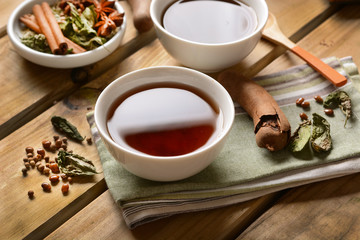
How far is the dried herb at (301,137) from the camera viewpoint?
1.36 m

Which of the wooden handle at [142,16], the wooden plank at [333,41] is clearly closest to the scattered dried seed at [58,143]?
the wooden handle at [142,16]

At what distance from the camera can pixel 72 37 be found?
1687mm

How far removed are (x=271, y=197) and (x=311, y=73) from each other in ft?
1.78

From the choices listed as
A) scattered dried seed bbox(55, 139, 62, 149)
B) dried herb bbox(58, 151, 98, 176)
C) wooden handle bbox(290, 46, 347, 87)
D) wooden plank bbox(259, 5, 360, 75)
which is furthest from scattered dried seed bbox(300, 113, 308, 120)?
scattered dried seed bbox(55, 139, 62, 149)

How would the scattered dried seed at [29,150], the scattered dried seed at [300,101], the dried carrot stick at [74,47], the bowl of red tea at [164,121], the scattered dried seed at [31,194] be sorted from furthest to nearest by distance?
the dried carrot stick at [74,47] < the scattered dried seed at [300,101] < the scattered dried seed at [29,150] < the scattered dried seed at [31,194] < the bowl of red tea at [164,121]

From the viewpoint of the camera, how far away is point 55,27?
167 centimetres

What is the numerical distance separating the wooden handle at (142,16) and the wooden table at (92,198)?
144mm

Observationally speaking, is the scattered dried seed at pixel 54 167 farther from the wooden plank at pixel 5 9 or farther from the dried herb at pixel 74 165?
the wooden plank at pixel 5 9

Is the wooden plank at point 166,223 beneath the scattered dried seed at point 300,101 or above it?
beneath

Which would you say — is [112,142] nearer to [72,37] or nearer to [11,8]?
[72,37]

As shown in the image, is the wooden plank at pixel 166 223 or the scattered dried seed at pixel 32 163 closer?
the wooden plank at pixel 166 223

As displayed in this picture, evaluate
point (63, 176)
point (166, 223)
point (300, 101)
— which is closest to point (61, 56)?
point (63, 176)

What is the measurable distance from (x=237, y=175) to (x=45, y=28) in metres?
0.90

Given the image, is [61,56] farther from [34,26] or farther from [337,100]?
[337,100]
